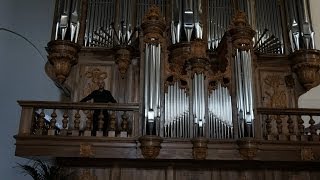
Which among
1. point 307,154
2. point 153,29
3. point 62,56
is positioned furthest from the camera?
point 62,56

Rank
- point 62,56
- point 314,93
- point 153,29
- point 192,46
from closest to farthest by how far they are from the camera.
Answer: point 153,29 → point 192,46 → point 62,56 → point 314,93

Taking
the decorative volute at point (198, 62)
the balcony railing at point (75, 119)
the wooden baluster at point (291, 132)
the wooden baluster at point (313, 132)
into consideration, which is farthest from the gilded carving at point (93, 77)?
the wooden baluster at point (313, 132)

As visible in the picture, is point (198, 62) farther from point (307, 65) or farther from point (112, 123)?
point (307, 65)

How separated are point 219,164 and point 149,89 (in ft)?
6.52

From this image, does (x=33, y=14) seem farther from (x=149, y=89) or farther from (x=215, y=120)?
(x=215, y=120)

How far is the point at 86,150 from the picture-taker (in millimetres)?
6895

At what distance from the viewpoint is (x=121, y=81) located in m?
8.87

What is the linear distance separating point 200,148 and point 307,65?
3387 mm

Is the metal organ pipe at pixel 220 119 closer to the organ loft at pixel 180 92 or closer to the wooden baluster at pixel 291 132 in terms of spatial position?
the organ loft at pixel 180 92

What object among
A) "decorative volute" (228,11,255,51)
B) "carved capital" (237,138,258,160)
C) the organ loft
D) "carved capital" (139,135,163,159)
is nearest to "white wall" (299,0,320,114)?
the organ loft

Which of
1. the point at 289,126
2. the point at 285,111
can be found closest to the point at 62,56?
the point at 285,111

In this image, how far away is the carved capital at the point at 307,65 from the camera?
8719 mm

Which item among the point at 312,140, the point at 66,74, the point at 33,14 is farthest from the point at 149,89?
the point at 33,14

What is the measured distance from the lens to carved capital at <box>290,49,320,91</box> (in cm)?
872
